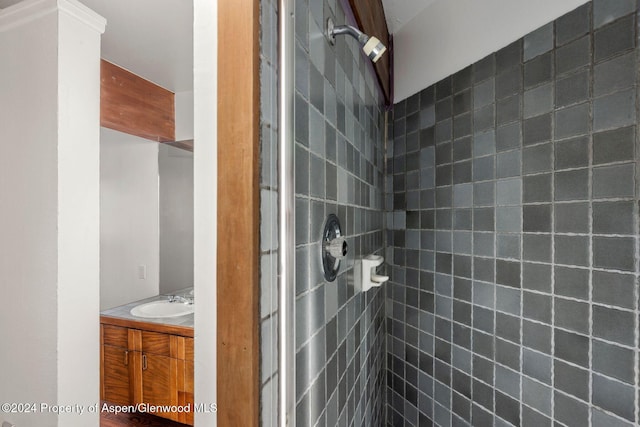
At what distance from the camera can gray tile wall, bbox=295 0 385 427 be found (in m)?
0.60

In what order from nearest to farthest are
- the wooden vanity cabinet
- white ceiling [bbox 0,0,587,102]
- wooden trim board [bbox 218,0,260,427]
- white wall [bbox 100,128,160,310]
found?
wooden trim board [bbox 218,0,260,427], white ceiling [bbox 0,0,587,102], white wall [bbox 100,128,160,310], the wooden vanity cabinet

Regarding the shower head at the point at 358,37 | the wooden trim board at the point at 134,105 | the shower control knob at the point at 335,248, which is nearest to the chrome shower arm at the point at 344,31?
the shower head at the point at 358,37

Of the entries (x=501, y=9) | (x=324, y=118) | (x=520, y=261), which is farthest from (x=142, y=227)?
(x=501, y=9)

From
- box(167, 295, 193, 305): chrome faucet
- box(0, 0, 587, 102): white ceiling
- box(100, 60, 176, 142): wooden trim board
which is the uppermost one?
box(0, 0, 587, 102): white ceiling

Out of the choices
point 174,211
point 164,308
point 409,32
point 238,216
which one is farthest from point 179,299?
point 409,32

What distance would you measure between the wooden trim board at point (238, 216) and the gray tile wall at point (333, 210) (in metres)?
0.15

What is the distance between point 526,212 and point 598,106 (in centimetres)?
34

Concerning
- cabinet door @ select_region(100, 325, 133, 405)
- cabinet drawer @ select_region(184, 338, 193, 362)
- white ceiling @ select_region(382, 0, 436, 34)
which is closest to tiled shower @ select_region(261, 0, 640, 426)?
white ceiling @ select_region(382, 0, 436, 34)

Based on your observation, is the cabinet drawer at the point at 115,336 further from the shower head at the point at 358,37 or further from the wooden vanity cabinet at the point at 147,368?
the shower head at the point at 358,37

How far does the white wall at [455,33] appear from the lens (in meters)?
0.94

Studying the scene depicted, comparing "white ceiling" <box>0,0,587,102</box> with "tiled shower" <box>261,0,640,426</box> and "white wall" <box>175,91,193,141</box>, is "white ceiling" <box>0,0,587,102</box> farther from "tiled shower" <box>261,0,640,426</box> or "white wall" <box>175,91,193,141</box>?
"white wall" <box>175,91,193,141</box>

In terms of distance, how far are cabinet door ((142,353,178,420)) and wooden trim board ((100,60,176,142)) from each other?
126 cm
